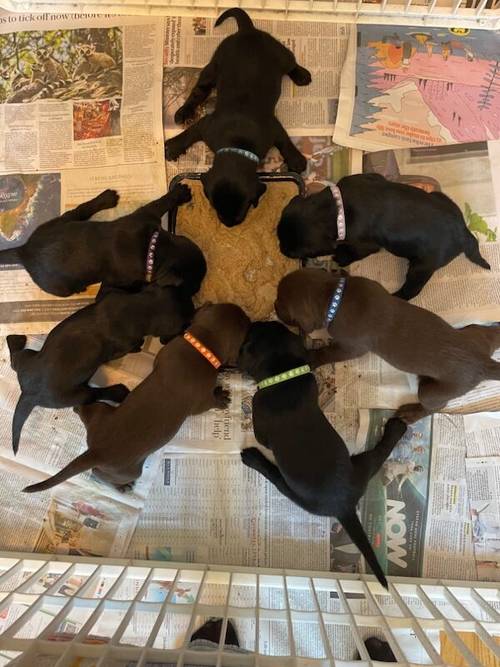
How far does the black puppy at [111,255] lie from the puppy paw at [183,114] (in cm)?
38

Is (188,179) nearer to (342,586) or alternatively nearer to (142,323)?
(142,323)

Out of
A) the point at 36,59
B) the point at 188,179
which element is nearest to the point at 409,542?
the point at 188,179

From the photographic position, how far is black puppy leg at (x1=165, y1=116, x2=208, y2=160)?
5.24 ft

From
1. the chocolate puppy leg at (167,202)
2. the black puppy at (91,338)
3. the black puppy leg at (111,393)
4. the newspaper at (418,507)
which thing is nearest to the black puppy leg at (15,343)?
the black puppy at (91,338)

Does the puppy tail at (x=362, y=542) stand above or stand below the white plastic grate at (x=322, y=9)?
below

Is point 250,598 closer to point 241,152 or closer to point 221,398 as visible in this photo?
point 221,398

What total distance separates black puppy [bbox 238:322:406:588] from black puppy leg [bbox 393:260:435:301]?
38 centimetres

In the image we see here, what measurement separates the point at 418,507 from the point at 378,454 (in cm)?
21

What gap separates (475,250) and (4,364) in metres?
1.38

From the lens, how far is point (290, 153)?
5.23 feet

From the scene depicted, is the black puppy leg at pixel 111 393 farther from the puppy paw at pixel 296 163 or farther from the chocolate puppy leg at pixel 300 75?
the chocolate puppy leg at pixel 300 75

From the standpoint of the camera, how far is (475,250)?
1474mm

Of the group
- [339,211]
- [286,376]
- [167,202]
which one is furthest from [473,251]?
[167,202]

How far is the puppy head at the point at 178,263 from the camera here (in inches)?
55.5
